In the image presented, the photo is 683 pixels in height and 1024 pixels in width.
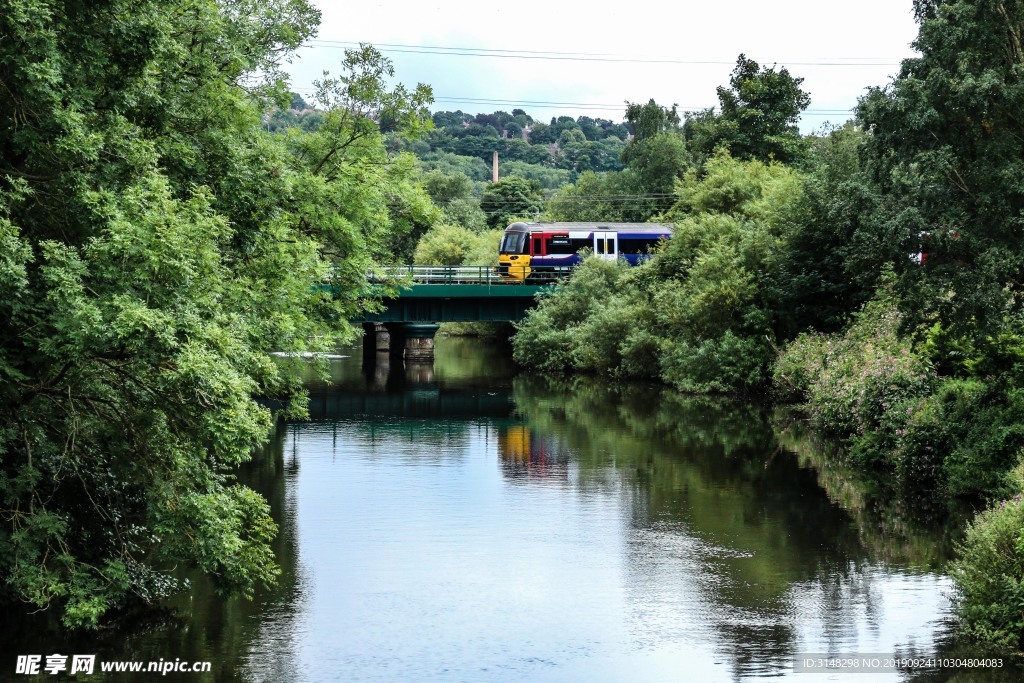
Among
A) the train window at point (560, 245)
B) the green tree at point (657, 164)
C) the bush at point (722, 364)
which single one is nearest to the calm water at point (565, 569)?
the bush at point (722, 364)

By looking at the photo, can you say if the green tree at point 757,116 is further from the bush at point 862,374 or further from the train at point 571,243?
the bush at point 862,374

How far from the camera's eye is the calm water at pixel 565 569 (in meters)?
16.4

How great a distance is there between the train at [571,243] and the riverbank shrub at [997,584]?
51373mm

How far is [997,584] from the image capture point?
53.3 ft

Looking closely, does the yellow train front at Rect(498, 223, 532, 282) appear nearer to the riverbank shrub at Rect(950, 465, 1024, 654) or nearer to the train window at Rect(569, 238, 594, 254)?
the train window at Rect(569, 238, 594, 254)

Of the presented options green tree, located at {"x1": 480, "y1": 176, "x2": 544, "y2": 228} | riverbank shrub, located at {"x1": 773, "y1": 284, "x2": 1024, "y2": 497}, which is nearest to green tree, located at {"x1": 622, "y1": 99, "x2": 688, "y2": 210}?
green tree, located at {"x1": 480, "y1": 176, "x2": 544, "y2": 228}

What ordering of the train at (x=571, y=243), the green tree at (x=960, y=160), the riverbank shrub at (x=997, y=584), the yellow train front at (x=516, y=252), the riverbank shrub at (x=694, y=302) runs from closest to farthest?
1. the riverbank shrub at (x=997, y=584)
2. the green tree at (x=960, y=160)
3. the riverbank shrub at (x=694, y=302)
4. the train at (x=571, y=243)
5. the yellow train front at (x=516, y=252)

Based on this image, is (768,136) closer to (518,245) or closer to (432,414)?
(518,245)

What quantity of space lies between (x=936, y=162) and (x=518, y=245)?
154 feet

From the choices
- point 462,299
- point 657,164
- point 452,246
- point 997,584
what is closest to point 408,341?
point 462,299

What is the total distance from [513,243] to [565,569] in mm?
50449

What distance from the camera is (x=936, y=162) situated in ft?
78.4

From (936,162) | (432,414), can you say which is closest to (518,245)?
(432,414)

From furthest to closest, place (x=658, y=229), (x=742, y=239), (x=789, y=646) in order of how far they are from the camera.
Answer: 1. (x=658, y=229)
2. (x=742, y=239)
3. (x=789, y=646)
